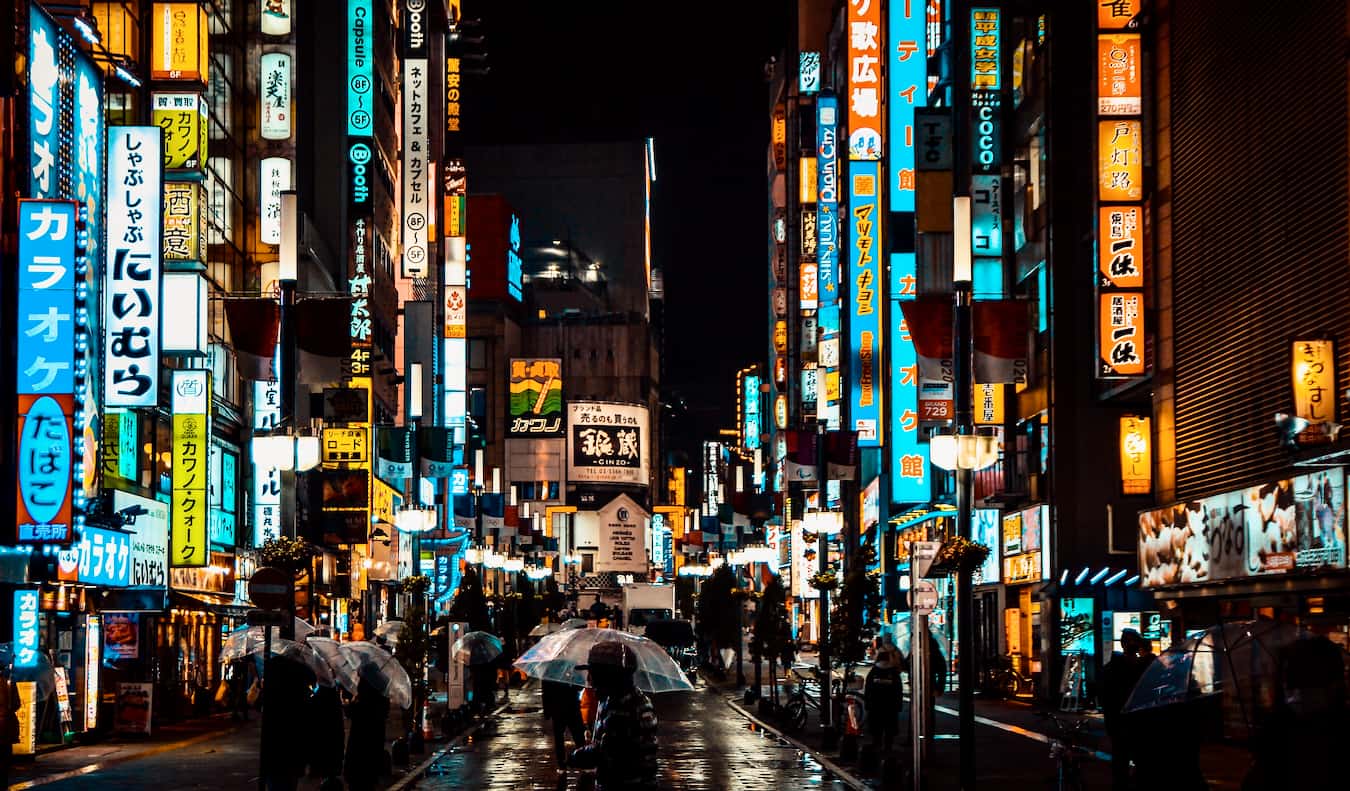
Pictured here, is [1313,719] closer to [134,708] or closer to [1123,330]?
[1123,330]

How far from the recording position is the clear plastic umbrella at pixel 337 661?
63.8 ft

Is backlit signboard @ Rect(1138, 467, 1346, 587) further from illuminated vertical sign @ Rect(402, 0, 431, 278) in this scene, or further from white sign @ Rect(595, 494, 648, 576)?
illuminated vertical sign @ Rect(402, 0, 431, 278)

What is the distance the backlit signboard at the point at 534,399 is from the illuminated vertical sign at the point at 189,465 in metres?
98.5

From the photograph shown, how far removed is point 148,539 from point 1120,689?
24.1m

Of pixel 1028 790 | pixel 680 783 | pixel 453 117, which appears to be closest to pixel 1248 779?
pixel 1028 790

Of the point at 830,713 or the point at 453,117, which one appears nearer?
the point at 830,713

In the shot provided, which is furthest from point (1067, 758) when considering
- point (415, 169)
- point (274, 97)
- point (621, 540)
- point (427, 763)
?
point (415, 169)

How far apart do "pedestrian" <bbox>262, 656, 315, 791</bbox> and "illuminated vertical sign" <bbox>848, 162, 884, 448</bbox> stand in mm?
50125

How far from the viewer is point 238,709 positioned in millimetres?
43031

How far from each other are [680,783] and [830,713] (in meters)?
10.7

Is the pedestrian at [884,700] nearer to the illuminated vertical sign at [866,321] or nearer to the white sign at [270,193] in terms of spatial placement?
the white sign at [270,193]

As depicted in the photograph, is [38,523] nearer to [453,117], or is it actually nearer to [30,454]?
[30,454]

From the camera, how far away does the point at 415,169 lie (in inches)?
2982

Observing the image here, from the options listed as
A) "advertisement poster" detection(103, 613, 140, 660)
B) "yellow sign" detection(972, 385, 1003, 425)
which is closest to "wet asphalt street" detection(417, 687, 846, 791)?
"advertisement poster" detection(103, 613, 140, 660)
